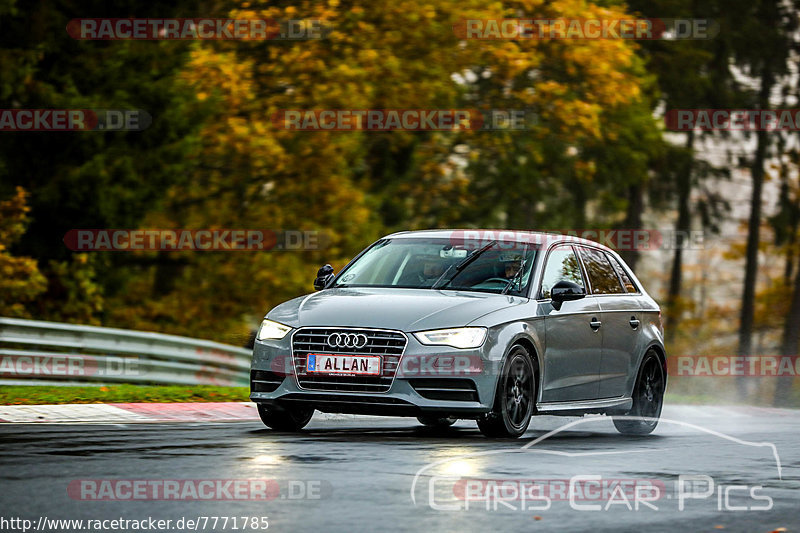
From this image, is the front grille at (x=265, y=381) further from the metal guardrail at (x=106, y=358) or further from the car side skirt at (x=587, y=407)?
the metal guardrail at (x=106, y=358)

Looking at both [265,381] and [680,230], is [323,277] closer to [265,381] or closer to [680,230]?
Result: [265,381]

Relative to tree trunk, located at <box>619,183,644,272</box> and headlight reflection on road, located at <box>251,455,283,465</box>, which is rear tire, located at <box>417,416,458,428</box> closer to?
headlight reflection on road, located at <box>251,455,283,465</box>

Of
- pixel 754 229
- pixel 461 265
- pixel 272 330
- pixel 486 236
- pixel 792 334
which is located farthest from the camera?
pixel 754 229

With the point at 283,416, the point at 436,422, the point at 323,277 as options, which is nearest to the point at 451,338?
the point at 283,416

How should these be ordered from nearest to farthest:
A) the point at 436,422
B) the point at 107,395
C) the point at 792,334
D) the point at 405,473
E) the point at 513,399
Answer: the point at 405,473 < the point at 513,399 < the point at 436,422 < the point at 107,395 < the point at 792,334

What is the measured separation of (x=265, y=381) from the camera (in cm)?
1181

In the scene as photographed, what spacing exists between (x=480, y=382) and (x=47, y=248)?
58.7 ft

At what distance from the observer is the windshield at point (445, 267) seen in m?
12.6

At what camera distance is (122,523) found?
7.20 meters

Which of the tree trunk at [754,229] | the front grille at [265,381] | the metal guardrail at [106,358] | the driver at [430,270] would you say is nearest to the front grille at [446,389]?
the front grille at [265,381]

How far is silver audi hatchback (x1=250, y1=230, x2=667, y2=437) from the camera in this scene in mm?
11359

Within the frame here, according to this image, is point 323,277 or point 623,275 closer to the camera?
point 323,277

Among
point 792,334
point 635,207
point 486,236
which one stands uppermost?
point 635,207

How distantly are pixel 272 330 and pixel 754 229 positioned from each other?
129ft
